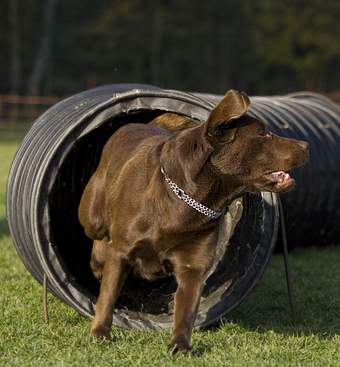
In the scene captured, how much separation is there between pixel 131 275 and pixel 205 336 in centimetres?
114

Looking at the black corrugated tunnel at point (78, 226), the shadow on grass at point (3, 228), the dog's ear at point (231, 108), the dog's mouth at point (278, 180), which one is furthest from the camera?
the shadow on grass at point (3, 228)

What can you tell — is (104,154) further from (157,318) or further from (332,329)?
(332,329)

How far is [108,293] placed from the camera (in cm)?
485

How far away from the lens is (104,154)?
18.1 ft

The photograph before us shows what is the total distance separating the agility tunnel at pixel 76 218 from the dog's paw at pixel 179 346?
2.05ft

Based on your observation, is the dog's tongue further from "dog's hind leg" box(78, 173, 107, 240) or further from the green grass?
"dog's hind leg" box(78, 173, 107, 240)

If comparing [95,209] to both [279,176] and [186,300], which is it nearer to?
[186,300]

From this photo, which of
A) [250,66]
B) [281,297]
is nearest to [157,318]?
[281,297]

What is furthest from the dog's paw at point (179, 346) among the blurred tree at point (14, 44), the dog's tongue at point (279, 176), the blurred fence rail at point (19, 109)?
the blurred tree at point (14, 44)

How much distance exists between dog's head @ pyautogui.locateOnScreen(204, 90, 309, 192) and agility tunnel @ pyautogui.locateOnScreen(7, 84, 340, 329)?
0.88 meters

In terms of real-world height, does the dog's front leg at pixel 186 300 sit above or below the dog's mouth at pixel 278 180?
below

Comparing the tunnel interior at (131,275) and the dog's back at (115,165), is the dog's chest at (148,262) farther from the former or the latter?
the tunnel interior at (131,275)

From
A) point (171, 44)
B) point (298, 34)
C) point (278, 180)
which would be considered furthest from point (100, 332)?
point (171, 44)

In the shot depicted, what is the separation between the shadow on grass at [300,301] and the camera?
17.9ft
